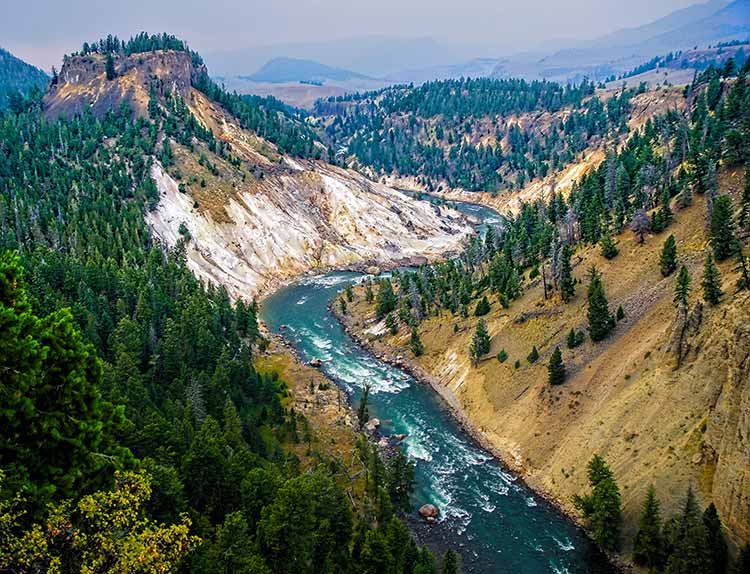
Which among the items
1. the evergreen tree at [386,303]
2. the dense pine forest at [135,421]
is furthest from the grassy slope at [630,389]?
the dense pine forest at [135,421]

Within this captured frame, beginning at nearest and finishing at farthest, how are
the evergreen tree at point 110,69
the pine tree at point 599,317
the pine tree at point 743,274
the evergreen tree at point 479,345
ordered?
the pine tree at point 743,274 → the pine tree at point 599,317 → the evergreen tree at point 479,345 → the evergreen tree at point 110,69

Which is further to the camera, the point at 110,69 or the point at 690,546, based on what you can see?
the point at 110,69

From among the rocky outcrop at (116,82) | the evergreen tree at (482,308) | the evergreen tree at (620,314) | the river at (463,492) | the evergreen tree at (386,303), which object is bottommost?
the river at (463,492)

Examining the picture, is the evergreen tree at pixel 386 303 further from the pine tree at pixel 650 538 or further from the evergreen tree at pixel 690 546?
the evergreen tree at pixel 690 546

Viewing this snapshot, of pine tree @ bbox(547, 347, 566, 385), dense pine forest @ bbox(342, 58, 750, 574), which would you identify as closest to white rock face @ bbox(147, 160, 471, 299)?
dense pine forest @ bbox(342, 58, 750, 574)

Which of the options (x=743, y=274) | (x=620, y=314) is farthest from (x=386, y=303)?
(x=743, y=274)

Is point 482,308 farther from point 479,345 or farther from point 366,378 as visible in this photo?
point 366,378
